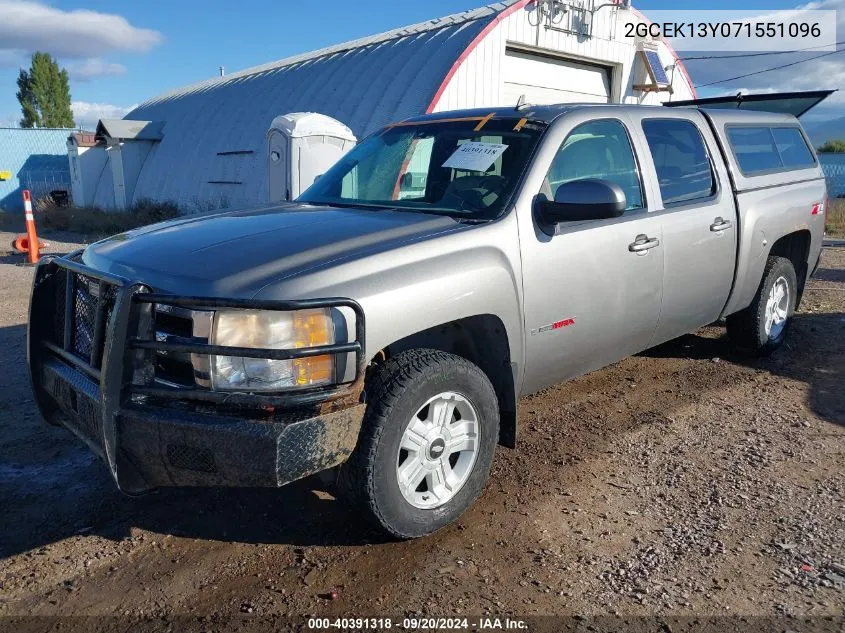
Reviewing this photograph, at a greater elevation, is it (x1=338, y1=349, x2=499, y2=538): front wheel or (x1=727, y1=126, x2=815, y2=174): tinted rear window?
(x1=727, y1=126, x2=815, y2=174): tinted rear window

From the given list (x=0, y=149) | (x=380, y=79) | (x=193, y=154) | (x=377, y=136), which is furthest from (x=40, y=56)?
(x=377, y=136)

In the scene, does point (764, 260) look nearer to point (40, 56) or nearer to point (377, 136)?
point (377, 136)

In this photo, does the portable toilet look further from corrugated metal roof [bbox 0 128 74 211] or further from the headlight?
corrugated metal roof [bbox 0 128 74 211]

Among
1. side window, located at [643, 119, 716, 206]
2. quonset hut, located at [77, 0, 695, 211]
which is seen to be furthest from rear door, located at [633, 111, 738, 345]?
quonset hut, located at [77, 0, 695, 211]

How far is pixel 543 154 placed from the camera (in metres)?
3.71

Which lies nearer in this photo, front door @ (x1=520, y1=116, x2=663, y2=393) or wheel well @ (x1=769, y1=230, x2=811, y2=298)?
front door @ (x1=520, y1=116, x2=663, y2=393)

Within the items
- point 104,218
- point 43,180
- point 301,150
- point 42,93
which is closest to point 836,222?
point 301,150

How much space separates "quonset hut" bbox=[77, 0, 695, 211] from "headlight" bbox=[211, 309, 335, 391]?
11727 millimetres

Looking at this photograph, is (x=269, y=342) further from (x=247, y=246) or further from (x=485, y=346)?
(x=485, y=346)

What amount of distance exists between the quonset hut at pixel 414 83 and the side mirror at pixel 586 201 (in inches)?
422

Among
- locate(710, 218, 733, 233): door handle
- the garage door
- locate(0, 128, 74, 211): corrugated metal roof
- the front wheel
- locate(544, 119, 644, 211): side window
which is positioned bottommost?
the front wheel

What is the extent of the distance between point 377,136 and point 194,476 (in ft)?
9.32

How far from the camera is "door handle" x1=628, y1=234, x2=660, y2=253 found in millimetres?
4016

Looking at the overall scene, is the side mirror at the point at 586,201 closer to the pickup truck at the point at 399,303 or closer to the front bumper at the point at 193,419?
the pickup truck at the point at 399,303
